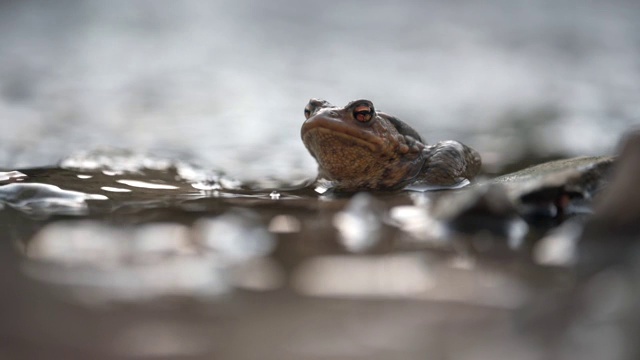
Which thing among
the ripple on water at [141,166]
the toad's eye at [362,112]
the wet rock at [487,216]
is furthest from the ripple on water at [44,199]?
the wet rock at [487,216]

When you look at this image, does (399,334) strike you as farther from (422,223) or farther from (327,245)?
(422,223)

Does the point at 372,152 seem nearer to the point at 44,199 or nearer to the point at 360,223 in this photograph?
the point at 360,223

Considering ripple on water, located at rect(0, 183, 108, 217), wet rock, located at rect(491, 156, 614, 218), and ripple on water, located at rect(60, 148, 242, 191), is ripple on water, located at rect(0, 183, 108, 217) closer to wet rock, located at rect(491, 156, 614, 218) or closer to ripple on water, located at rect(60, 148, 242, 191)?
ripple on water, located at rect(60, 148, 242, 191)

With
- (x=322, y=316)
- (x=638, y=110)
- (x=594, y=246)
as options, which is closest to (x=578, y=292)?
(x=594, y=246)

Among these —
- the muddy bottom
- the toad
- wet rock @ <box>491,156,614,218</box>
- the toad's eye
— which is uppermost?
the toad's eye

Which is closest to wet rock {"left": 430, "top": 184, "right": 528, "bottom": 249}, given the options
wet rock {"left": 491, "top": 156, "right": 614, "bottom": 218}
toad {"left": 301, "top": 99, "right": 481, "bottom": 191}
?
wet rock {"left": 491, "top": 156, "right": 614, "bottom": 218}

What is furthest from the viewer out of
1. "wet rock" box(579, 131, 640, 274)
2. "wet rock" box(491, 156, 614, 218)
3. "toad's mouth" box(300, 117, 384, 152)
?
"toad's mouth" box(300, 117, 384, 152)

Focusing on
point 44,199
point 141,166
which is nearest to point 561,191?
point 44,199

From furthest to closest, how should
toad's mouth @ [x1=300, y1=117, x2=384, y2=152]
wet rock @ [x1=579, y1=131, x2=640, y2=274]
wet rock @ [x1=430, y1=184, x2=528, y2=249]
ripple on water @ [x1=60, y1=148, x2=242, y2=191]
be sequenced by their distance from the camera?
ripple on water @ [x1=60, y1=148, x2=242, y2=191] → toad's mouth @ [x1=300, y1=117, x2=384, y2=152] → wet rock @ [x1=430, y1=184, x2=528, y2=249] → wet rock @ [x1=579, y1=131, x2=640, y2=274]
